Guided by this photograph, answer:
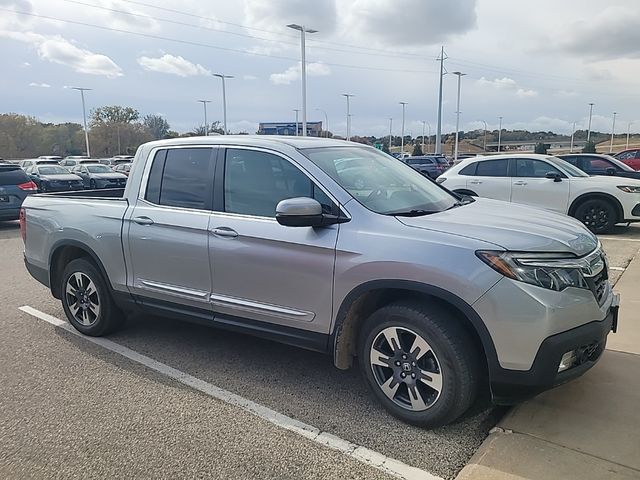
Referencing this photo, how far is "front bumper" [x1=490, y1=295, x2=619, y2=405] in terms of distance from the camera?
2.80 m

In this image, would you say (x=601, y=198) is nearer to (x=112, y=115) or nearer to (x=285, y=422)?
(x=285, y=422)

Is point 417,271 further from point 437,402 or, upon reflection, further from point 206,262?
point 206,262

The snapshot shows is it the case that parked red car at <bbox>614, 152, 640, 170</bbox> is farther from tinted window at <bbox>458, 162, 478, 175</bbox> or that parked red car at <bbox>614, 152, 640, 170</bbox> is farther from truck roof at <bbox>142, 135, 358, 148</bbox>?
truck roof at <bbox>142, 135, 358, 148</bbox>

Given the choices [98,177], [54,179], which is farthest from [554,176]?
[98,177]

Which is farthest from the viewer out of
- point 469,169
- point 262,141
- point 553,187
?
point 469,169

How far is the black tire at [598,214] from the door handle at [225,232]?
8.64 meters

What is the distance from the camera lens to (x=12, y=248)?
32.3 ft

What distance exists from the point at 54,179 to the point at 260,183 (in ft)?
59.5

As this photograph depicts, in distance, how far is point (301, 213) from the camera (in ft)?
10.6

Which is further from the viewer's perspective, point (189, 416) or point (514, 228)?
point (189, 416)

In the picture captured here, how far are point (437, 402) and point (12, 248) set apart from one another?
941 cm

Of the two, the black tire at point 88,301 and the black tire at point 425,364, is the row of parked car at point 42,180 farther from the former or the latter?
the black tire at point 425,364

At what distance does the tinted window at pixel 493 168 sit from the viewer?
1108cm

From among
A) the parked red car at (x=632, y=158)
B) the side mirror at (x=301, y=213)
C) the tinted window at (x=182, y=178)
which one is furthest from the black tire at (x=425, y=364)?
the parked red car at (x=632, y=158)
